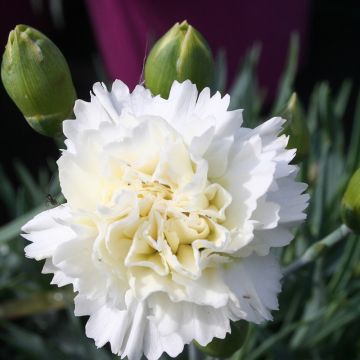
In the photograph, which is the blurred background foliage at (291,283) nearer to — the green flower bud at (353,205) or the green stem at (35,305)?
the green stem at (35,305)

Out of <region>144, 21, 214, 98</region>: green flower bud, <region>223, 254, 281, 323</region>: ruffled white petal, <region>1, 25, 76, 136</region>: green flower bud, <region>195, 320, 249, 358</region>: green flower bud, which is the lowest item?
<region>195, 320, 249, 358</region>: green flower bud

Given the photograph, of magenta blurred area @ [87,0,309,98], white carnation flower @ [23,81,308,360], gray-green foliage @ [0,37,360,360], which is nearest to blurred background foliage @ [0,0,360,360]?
gray-green foliage @ [0,37,360,360]

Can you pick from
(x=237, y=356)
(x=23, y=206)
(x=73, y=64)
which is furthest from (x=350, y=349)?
(x=73, y=64)

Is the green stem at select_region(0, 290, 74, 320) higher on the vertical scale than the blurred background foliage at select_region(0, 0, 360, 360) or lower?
lower

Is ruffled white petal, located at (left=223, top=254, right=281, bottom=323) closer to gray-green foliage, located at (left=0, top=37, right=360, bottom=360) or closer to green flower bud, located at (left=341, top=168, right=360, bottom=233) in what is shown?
green flower bud, located at (left=341, top=168, right=360, bottom=233)

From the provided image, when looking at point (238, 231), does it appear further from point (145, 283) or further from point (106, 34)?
point (106, 34)

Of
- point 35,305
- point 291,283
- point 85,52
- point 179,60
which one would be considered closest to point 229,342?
point 179,60
